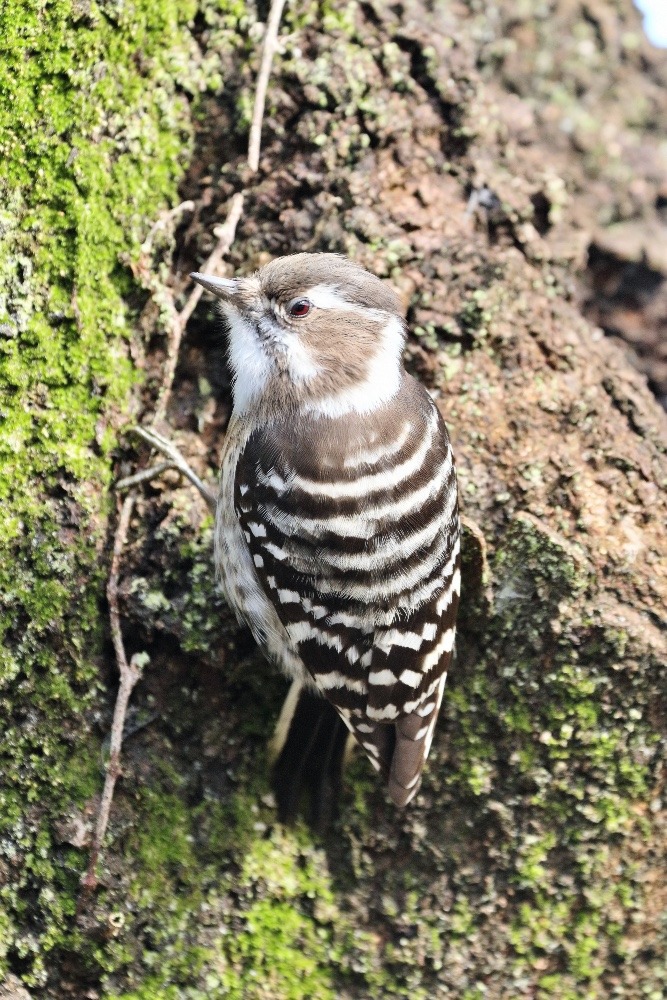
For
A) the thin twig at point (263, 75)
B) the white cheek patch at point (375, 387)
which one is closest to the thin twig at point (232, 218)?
the thin twig at point (263, 75)

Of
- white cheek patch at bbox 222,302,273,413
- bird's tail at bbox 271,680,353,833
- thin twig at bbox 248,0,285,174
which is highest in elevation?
thin twig at bbox 248,0,285,174

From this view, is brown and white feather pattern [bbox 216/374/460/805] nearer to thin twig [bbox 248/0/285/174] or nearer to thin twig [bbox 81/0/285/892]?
thin twig [bbox 81/0/285/892]

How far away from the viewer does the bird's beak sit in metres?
3.29

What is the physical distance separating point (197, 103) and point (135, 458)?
136cm

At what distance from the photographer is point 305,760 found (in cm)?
342

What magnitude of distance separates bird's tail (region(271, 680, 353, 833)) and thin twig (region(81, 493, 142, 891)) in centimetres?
56

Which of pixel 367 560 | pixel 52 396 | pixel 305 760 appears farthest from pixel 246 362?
pixel 305 760

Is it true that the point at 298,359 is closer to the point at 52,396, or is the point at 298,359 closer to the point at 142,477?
the point at 142,477

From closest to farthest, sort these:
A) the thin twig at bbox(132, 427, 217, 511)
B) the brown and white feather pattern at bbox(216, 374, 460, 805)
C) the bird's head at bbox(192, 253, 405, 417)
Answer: the brown and white feather pattern at bbox(216, 374, 460, 805), the bird's head at bbox(192, 253, 405, 417), the thin twig at bbox(132, 427, 217, 511)

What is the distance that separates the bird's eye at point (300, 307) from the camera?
328 centimetres

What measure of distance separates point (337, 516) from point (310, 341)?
2.16ft

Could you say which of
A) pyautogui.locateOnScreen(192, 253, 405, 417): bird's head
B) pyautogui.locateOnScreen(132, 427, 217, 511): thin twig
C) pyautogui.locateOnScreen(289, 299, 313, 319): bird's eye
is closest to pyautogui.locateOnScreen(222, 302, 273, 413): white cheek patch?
pyautogui.locateOnScreen(192, 253, 405, 417): bird's head

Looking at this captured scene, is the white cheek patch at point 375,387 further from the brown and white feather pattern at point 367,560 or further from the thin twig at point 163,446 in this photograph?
the thin twig at point 163,446

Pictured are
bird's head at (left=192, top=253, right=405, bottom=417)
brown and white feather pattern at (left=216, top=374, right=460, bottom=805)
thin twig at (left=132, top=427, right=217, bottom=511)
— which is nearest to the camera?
brown and white feather pattern at (left=216, top=374, right=460, bottom=805)
